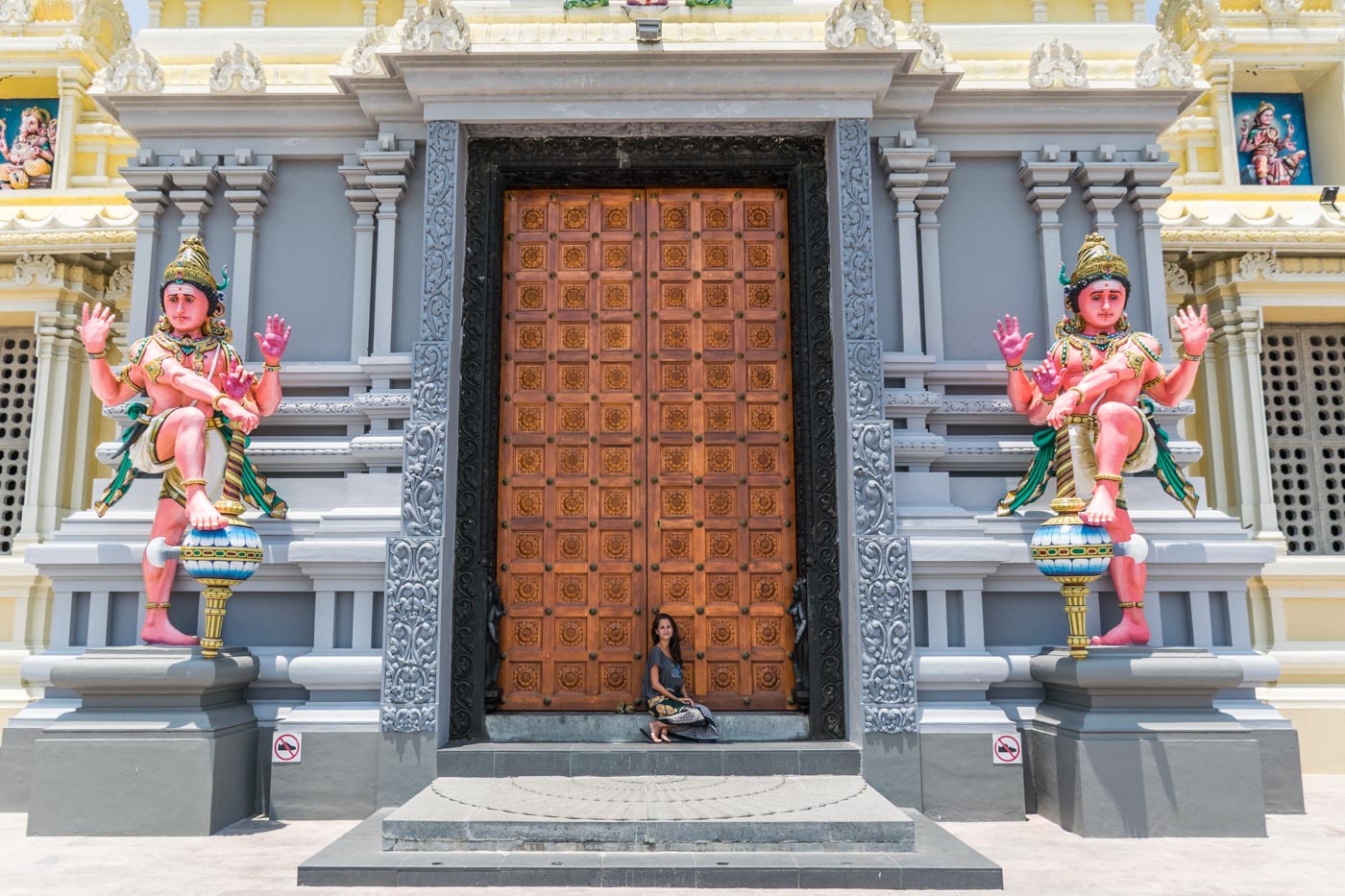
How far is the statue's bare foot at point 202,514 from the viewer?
6.16m

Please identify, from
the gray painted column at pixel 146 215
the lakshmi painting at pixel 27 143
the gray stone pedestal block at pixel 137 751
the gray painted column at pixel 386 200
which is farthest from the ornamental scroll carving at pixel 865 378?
the lakshmi painting at pixel 27 143

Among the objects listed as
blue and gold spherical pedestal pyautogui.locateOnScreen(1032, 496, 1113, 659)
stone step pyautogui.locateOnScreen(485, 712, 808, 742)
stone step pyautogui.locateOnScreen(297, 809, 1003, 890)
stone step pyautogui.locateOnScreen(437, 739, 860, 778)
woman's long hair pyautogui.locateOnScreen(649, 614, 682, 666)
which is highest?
blue and gold spherical pedestal pyautogui.locateOnScreen(1032, 496, 1113, 659)

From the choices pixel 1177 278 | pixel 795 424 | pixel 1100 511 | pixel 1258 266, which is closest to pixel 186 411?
pixel 795 424

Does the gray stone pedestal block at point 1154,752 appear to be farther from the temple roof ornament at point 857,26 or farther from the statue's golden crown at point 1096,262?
the temple roof ornament at point 857,26

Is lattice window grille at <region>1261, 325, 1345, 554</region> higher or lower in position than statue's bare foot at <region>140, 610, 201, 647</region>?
higher

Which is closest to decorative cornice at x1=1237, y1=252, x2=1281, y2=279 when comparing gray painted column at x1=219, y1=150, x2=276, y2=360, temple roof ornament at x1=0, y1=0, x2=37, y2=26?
gray painted column at x1=219, y1=150, x2=276, y2=360

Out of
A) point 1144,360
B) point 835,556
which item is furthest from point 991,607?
point 1144,360

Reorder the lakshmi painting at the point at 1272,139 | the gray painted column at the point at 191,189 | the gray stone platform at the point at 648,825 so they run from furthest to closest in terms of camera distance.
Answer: the lakshmi painting at the point at 1272,139
the gray painted column at the point at 191,189
the gray stone platform at the point at 648,825

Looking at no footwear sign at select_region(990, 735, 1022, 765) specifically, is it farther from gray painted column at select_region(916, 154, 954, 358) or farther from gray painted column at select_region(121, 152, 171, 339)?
gray painted column at select_region(121, 152, 171, 339)

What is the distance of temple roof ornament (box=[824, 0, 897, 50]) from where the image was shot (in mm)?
7004

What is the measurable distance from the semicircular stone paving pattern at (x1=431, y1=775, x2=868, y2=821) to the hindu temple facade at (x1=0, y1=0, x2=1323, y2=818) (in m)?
0.56

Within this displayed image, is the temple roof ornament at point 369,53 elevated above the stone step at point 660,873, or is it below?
above

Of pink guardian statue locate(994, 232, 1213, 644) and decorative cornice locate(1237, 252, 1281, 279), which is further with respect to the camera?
decorative cornice locate(1237, 252, 1281, 279)

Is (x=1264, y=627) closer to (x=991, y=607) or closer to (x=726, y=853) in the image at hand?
(x=991, y=607)
